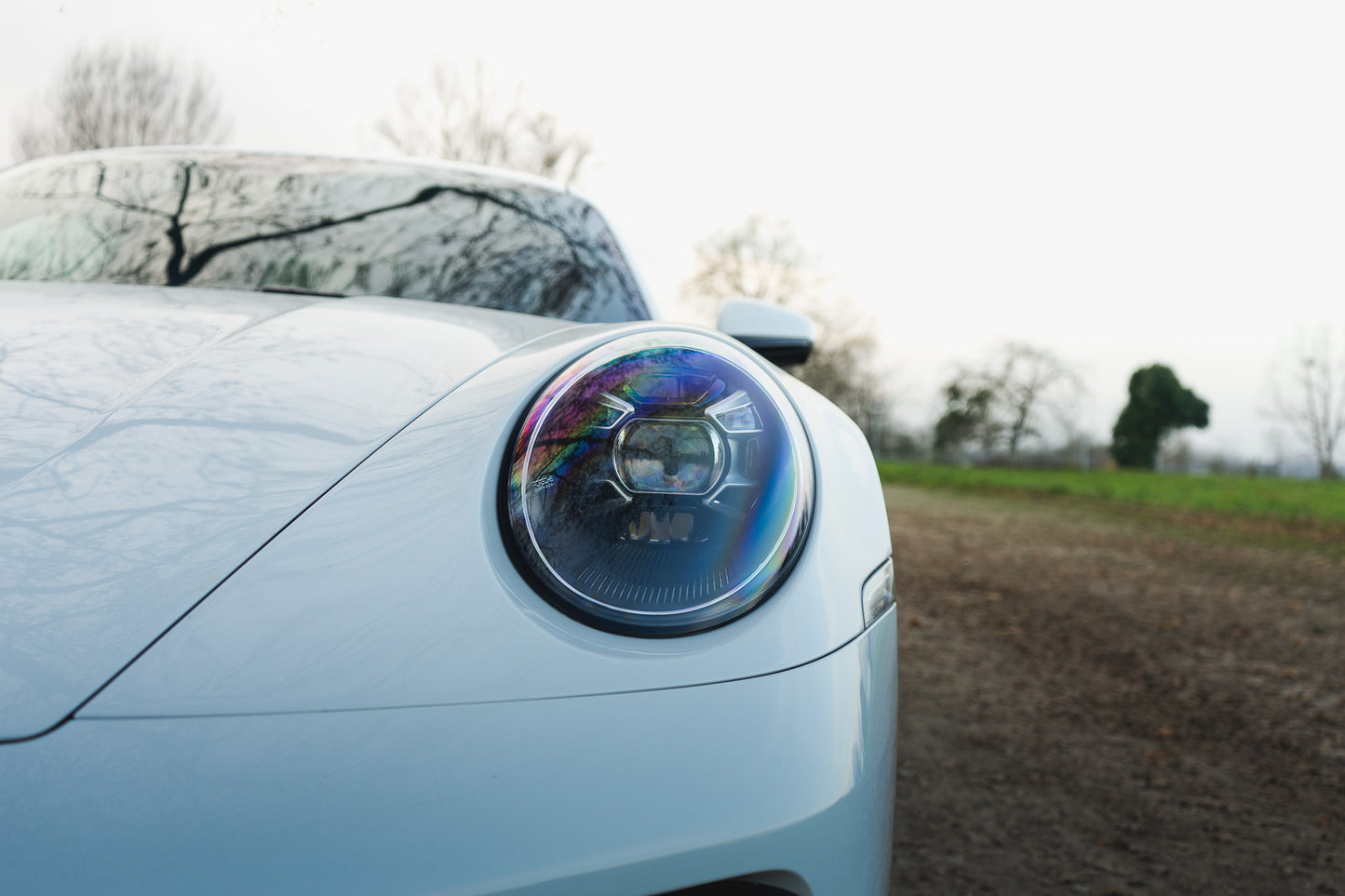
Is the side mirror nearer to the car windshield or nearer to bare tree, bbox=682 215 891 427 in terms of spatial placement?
the car windshield

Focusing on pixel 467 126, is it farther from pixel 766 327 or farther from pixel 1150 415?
pixel 1150 415

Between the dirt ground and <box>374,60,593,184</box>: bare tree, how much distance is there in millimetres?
12889

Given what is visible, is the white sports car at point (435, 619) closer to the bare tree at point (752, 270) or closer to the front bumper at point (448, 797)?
the front bumper at point (448, 797)

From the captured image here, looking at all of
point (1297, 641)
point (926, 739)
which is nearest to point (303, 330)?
point (926, 739)

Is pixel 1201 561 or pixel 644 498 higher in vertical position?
pixel 644 498

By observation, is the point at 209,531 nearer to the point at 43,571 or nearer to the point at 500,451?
the point at 43,571

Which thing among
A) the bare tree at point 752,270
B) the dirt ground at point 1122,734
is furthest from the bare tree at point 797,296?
the dirt ground at point 1122,734

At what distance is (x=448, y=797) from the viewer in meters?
0.70

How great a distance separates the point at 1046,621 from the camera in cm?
568

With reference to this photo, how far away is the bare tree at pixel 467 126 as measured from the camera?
53.7 ft

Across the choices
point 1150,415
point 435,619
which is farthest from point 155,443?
point 1150,415

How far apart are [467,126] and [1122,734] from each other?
16.3 metres

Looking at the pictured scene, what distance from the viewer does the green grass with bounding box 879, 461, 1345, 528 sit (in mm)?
13406

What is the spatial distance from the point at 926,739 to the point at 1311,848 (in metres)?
1.17
